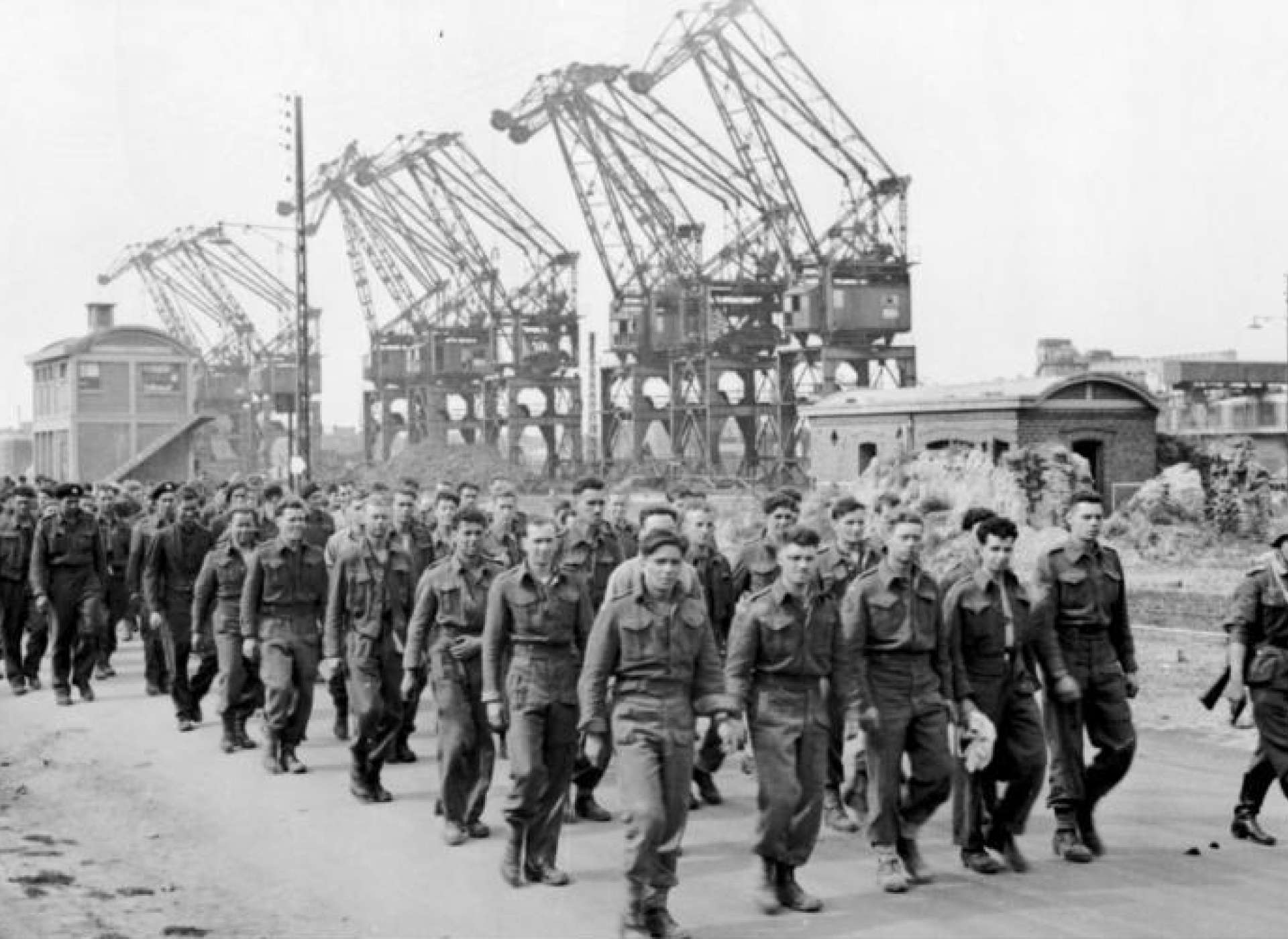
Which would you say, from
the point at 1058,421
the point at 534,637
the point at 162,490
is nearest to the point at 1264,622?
the point at 534,637

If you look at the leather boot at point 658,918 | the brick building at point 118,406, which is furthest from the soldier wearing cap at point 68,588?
the brick building at point 118,406

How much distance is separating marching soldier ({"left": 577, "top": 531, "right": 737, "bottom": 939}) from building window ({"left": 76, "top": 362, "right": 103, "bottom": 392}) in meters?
39.7

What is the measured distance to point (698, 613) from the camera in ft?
22.6

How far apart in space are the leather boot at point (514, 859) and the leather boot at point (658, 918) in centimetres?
113

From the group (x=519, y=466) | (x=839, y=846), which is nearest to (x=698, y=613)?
(x=839, y=846)

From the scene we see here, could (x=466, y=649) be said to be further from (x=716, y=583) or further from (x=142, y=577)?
(x=142, y=577)

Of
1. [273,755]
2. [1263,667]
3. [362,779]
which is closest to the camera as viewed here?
[1263,667]

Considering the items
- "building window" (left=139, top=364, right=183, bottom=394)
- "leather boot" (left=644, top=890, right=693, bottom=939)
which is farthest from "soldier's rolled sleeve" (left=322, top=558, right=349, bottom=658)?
"building window" (left=139, top=364, right=183, bottom=394)

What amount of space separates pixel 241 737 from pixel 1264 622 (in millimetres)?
7253

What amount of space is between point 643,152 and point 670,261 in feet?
13.7

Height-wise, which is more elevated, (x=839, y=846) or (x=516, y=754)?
(x=516, y=754)

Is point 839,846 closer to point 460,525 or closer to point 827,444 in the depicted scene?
point 460,525

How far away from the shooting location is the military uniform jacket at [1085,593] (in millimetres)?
7809

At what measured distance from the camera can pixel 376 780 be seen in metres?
9.46
